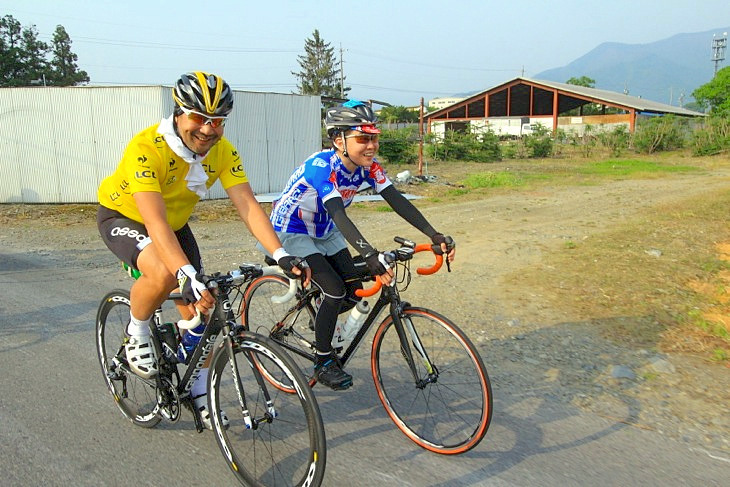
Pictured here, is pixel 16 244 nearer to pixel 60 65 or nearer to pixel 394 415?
pixel 394 415

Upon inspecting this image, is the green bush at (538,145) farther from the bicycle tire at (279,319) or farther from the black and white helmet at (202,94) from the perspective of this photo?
the black and white helmet at (202,94)

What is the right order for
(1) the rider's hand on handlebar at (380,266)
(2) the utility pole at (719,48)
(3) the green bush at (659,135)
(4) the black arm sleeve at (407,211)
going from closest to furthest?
(1) the rider's hand on handlebar at (380,266) < (4) the black arm sleeve at (407,211) < (3) the green bush at (659,135) < (2) the utility pole at (719,48)

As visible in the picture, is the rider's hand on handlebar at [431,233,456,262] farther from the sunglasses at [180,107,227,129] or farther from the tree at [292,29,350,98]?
the tree at [292,29,350,98]

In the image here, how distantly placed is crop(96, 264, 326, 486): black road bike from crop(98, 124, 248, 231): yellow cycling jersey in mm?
679

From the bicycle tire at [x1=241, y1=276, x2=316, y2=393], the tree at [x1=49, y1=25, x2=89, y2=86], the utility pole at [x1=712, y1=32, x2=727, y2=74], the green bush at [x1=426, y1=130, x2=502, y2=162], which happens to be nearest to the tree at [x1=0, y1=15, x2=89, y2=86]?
the tree at [x1=49, y1=25, x2=89, y2=86]

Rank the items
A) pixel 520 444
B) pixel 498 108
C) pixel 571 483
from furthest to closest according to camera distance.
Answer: pixel 498 108
pixel 520 444
pixel 571 483

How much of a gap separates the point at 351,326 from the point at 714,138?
117 feet

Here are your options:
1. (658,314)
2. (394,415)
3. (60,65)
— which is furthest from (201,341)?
(60,65)

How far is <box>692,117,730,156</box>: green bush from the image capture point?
32281 mm

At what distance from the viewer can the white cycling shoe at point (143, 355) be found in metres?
3.40

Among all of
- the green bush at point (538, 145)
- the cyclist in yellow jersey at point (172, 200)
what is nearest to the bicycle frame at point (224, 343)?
the cyclist in yellow jersey at point (172, 200)

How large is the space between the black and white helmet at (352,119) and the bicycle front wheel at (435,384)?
1.21m

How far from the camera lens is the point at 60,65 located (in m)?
62.4

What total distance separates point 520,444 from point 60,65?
70.9 m
